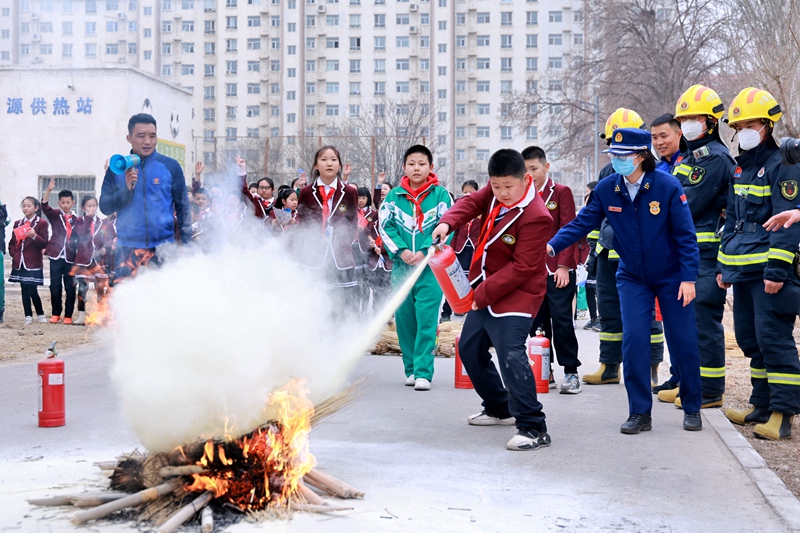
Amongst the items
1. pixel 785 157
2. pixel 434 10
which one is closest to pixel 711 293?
pixel 785 157

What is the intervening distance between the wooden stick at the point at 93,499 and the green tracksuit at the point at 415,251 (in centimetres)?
455

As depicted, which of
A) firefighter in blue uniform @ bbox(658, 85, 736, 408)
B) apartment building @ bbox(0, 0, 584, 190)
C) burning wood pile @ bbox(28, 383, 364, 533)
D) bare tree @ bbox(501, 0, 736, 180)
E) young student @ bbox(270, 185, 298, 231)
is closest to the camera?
burning wood pile @ bbox(28, 383, 364, 533)

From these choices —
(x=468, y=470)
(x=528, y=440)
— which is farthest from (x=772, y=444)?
(x=468, y=470)

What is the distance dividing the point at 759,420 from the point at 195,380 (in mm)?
4887

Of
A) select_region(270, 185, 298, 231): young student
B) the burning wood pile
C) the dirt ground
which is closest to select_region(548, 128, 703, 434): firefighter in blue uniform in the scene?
the dirt ground

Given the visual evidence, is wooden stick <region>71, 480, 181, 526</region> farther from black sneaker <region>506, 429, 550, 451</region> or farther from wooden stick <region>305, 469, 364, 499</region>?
black sneaker <region>506, 429, 550, 451</region>

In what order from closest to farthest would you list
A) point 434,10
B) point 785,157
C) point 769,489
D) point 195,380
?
1. point 195,380
2. point 769,489
3. point 785,157
4. point 434,10

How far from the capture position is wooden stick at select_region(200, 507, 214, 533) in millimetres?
4305

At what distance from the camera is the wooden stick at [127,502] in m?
4.43

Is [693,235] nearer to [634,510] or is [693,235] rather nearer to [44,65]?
[634,510]

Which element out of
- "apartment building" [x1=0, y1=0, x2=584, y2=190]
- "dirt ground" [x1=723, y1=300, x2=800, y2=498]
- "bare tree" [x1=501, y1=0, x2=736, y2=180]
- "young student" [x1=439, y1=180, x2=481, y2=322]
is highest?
"apartment building" [x1=0, y1=0, x2=584, y2=190]

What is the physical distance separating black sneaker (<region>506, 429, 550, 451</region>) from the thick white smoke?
1.71 metres

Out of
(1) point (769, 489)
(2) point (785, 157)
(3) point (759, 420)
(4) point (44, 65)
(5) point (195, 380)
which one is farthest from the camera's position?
(4) point (44, 65)

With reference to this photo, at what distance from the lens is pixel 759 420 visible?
7.45 metres
